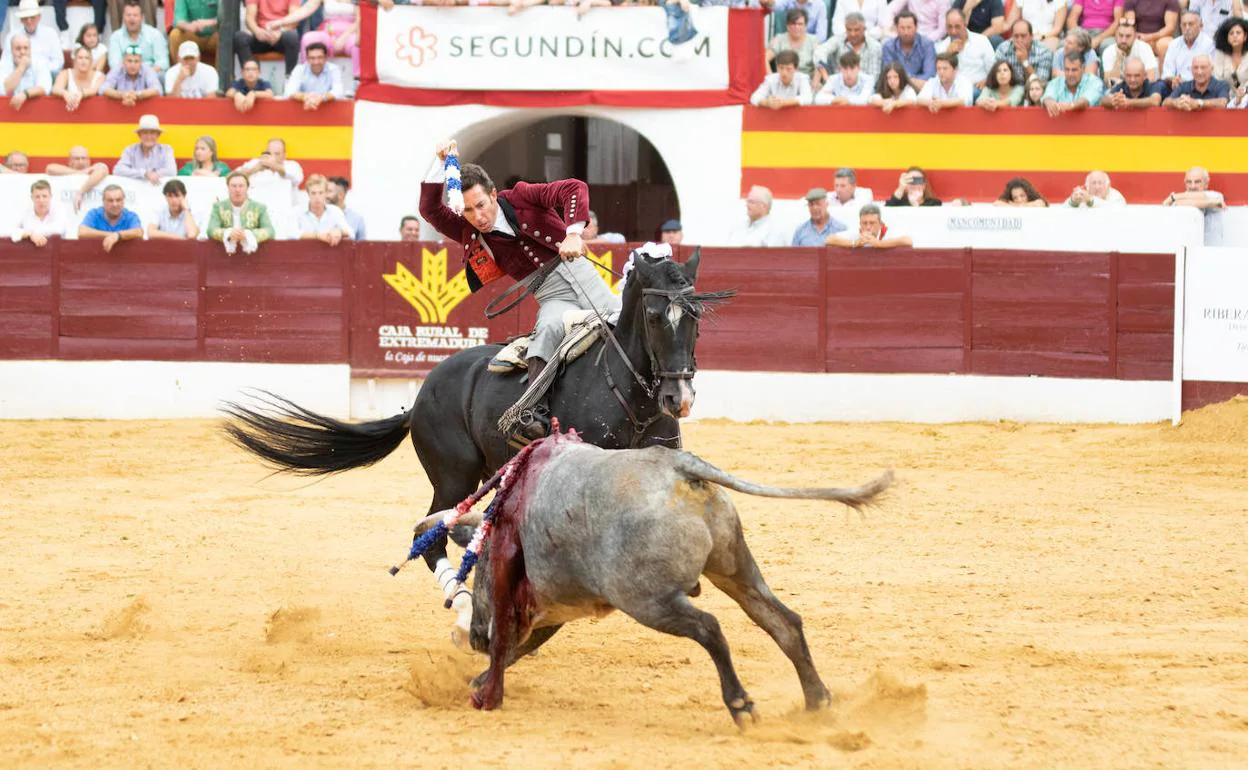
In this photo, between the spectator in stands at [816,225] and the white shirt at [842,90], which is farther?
the white shirt at [842,90]

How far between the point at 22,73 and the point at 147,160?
185cm

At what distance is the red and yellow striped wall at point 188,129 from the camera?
48.9 feet

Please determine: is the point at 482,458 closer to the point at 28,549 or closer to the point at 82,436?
the point at 28,549

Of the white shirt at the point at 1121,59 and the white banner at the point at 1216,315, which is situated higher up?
the white shirt at the point at 1121,59

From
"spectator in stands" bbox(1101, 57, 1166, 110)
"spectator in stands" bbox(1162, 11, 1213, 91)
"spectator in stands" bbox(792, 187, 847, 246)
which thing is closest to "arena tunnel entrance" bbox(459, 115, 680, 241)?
"spectator in stands" bbox(792, 187, 847, 246)

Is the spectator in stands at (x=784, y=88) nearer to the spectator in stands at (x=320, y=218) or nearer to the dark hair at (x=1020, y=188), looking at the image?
the dark hair at (x=1020, y=188)

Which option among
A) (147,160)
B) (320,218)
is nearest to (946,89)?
(320,218)

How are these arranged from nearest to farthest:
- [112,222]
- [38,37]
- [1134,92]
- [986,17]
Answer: [112,222] → [1134,92] → [986,17] → [38,37]

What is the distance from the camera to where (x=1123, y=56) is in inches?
559

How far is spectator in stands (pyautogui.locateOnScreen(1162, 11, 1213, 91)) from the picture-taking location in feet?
45.8

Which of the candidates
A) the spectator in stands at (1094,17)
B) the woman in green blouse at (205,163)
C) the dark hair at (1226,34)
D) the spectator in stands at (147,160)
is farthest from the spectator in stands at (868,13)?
the spectator in stands at (147,160)

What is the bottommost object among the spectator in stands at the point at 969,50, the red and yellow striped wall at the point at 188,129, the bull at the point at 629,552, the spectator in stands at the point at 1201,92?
the bull at the point at 629,552

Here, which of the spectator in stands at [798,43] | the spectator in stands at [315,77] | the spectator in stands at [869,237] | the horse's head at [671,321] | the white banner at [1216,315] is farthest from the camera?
the spectator in stands at [315,77]

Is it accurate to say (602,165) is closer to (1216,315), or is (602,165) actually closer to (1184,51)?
(1184,51)
